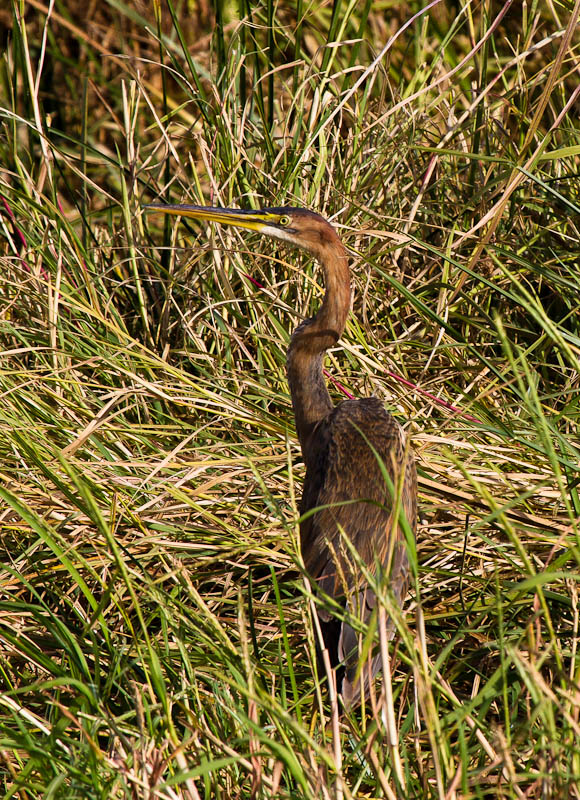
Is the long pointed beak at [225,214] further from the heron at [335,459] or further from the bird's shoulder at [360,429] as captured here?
the bird's shoulder at [360,429]

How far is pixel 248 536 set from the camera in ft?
9.82

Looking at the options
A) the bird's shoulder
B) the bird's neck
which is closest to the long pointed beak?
the bird's neck

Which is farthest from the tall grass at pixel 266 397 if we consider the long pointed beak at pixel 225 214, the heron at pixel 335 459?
the long pointed beak at pixel 225 214

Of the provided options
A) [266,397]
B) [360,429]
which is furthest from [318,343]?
[266,397]

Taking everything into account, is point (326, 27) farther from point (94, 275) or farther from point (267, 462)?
point (267, 462)

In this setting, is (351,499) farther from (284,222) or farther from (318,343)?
(284,222)

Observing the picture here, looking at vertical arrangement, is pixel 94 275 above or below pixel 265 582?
above

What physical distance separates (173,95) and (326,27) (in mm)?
1357

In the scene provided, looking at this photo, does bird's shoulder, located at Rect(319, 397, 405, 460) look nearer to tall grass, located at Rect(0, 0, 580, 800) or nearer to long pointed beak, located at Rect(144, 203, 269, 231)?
tall grass, located at Rect(0, 0, 580, 800)

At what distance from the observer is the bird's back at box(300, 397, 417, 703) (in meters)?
2.67

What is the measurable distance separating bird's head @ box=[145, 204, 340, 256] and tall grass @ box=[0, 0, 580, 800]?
297 mm

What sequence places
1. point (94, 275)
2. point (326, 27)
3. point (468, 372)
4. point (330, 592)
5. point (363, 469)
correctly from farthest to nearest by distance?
point (326, 27) → point (94, 275) → point (468, 372) → point (363, 469) → point (330, 592)

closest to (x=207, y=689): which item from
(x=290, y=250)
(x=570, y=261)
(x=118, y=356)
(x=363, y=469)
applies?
(x=363, y=469)

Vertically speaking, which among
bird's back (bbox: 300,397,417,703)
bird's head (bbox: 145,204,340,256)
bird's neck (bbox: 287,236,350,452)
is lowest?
bird's back (bbox: 300,397,417,703)
